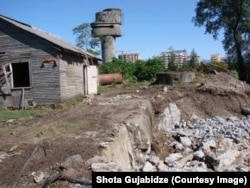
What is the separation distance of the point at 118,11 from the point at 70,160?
3758cm

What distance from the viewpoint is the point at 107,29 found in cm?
4194

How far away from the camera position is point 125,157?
353 inches

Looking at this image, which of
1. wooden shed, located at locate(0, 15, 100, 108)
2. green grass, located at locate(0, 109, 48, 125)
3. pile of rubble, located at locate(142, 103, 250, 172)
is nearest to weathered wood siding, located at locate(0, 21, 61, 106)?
wooden shed, located at locate(0, 15, 100, 108)

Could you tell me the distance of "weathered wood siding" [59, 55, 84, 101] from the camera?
16531 mm

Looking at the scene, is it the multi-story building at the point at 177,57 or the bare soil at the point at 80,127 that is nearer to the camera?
the bare soil at the point at 80,127

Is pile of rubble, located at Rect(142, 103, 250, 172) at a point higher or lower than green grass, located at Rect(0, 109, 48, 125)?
lower

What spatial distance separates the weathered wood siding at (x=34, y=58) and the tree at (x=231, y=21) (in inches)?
753

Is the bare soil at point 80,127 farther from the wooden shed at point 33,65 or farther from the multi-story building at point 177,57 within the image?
the multi-story building at point 177,57

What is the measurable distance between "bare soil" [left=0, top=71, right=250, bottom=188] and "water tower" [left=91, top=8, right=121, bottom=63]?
22.8 metres

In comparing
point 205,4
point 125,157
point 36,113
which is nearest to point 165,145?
point 125,157

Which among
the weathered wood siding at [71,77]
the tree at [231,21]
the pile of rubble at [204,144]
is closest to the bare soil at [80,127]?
the pile of rubble at [204,144]

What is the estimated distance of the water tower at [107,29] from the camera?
41.2 meters

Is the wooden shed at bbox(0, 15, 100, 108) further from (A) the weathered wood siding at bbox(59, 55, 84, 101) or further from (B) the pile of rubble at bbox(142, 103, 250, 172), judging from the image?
(B) the pile of rubble at bbox(142, 103, 250, 172)

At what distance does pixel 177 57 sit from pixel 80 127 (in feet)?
84.8
